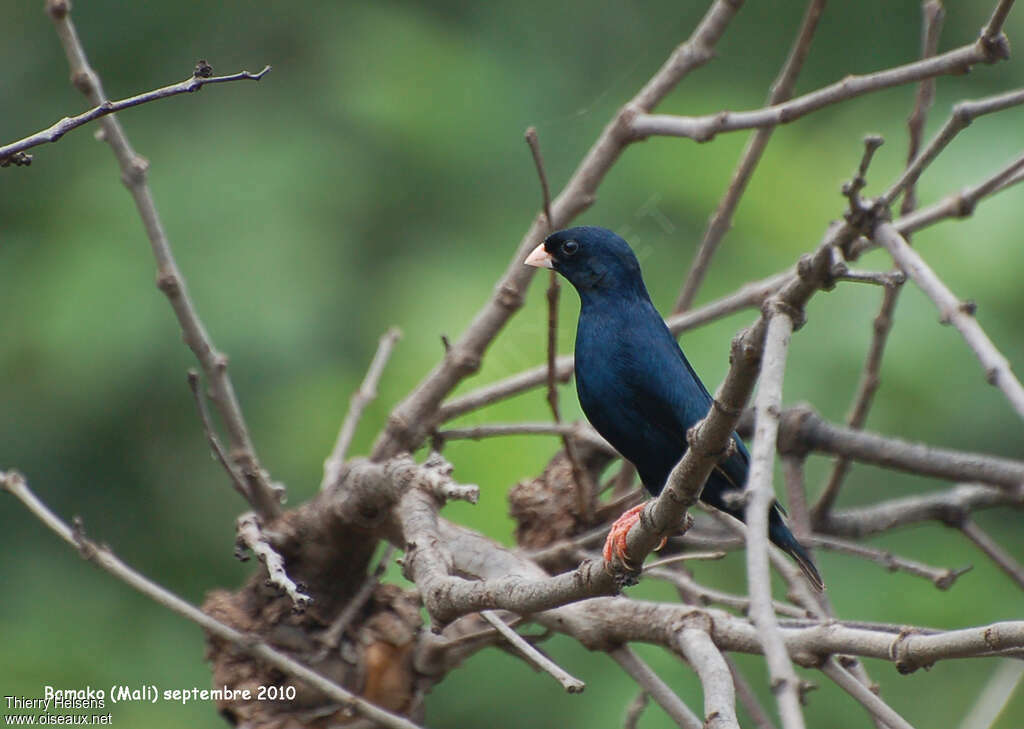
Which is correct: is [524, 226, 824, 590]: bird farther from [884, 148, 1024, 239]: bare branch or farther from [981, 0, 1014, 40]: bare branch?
[981, 0, 1014, 40]: bare branch

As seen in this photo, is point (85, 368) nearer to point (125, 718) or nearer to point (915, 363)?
point (125, 718)

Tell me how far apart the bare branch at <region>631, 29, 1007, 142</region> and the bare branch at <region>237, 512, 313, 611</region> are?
1.42m

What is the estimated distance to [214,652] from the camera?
3.22 m

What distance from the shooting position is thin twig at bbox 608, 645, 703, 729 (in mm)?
2533

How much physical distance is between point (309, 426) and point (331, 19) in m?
2.97

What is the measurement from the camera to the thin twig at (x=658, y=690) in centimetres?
253

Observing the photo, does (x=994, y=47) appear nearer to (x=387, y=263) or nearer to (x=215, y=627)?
(x=215, y=627)

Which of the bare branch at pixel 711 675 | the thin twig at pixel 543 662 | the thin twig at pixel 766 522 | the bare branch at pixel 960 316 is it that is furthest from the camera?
the thin twig at pixel 543 662

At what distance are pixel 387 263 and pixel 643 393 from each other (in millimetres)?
3392

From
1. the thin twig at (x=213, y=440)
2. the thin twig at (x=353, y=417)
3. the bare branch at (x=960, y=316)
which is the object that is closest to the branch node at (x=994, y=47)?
the bare branch at (x=960, y=316)

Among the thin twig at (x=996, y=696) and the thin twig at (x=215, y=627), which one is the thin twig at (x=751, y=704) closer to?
the thin twig at (x=996, y=696)

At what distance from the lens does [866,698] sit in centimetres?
222

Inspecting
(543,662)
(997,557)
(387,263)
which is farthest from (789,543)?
(387,263)

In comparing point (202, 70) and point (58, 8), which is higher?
point (58, 8)
